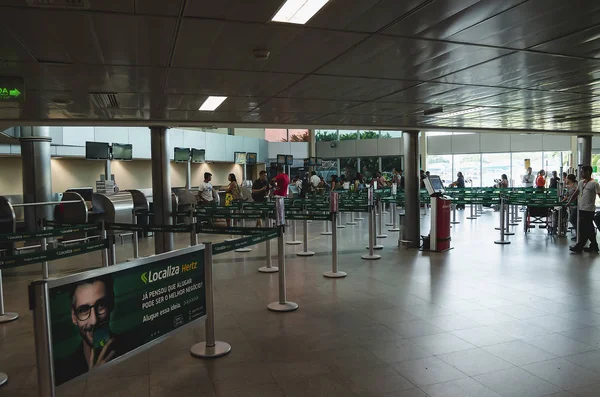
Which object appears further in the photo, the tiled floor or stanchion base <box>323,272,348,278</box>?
stanchion base <box>323,272,348,278</box>

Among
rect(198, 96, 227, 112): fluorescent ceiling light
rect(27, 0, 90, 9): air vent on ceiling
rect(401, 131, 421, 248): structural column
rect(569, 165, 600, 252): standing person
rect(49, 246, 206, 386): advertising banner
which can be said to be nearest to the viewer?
rect(49, 246, 206, 386): advertising banner

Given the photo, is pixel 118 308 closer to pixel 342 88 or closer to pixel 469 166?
pixel 342 88

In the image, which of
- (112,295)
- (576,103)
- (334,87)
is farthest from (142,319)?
(576,103)

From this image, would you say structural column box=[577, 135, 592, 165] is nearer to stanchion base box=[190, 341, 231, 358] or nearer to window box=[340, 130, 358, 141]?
window box=[340, 130, 358, 141]

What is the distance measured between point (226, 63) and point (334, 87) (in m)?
2.01

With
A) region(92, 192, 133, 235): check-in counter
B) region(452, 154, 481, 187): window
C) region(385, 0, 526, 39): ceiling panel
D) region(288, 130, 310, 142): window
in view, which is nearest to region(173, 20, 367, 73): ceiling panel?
region(385, 0, 526, 39): ceiling panel

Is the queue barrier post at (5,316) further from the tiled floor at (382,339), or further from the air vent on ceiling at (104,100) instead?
the air vent on ceiling at (104,100)

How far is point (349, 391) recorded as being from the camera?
371 cm

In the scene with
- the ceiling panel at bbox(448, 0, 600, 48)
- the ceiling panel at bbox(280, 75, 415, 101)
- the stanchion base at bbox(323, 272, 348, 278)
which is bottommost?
the stanchion base at bbox(323, 272, 348, 278)

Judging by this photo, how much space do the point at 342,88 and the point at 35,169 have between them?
915 cm

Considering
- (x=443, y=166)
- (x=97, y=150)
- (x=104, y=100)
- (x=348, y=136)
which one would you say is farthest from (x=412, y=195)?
(x=348, y=136)

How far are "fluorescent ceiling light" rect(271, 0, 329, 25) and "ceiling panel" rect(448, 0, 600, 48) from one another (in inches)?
58.3

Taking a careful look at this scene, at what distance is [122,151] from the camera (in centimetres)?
1683

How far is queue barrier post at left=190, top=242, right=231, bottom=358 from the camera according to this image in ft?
14.6
